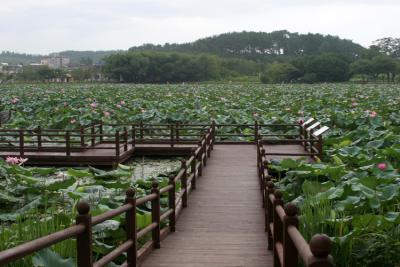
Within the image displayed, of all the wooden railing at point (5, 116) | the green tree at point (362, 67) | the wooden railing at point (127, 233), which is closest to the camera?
the wooden railing at point (127, 233)

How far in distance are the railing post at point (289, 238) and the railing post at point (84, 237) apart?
1.16m

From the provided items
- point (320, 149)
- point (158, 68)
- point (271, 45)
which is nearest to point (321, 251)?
point (320, 149)

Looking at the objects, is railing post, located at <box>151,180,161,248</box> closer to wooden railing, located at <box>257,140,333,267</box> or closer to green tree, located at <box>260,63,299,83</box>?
wooden railing, located at <box>257,140,333,267</box>

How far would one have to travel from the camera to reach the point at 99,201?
638cm

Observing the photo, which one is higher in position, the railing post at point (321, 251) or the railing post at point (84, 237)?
the railing post at point (321, 251)

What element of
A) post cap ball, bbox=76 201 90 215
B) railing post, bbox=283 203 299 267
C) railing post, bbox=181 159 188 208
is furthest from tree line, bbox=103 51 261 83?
railing post, bbox=283 203 299 267

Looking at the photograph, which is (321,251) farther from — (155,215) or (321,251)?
(155,215)

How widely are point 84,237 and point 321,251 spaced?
1.59 metres

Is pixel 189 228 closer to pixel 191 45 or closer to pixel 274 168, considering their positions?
pixel 274 168

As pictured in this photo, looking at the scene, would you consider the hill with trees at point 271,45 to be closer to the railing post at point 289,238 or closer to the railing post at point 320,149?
the railing post at point 320,149

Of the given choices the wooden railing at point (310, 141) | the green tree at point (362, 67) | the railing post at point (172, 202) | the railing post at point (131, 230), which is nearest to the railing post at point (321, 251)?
the railing post at point (131, 230)

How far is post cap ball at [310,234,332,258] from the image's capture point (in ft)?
7.33

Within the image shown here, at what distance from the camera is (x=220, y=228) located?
20.7 ft

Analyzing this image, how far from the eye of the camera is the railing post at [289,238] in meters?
3.28
